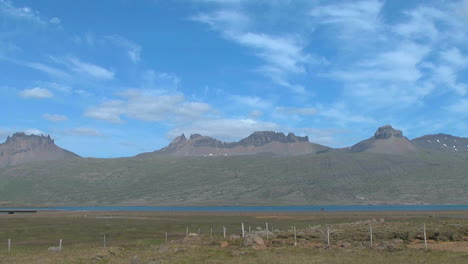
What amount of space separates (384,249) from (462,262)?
808 centimetres

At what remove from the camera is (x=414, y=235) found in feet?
160

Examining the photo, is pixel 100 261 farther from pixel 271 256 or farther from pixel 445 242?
pixel 445 242

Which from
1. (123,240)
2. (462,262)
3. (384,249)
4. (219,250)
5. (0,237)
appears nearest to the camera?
(462,262)

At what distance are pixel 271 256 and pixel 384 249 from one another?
9220 mm

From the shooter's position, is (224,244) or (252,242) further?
(224,244)

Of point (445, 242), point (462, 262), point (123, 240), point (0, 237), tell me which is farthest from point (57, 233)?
point (462, 262)

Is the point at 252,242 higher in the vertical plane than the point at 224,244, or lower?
higher

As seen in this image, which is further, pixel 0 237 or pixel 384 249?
pixel 0 237

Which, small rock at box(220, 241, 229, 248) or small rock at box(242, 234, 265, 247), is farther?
small rock at box(220, 241, 229, 248)

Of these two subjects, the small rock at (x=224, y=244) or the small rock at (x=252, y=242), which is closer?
the small rock at (x=252, y=242)

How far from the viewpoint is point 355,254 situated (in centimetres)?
3678

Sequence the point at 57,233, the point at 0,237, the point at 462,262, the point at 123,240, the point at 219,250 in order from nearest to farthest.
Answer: the point at 462,262, the point at 219,250, the point at 123,240, the point at 0,237, the point at 57,233

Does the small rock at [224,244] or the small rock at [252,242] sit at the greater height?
the small rock at [252,242]

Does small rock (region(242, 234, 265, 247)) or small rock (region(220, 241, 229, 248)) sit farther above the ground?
small rock (region(242, 234, 265, 247))
